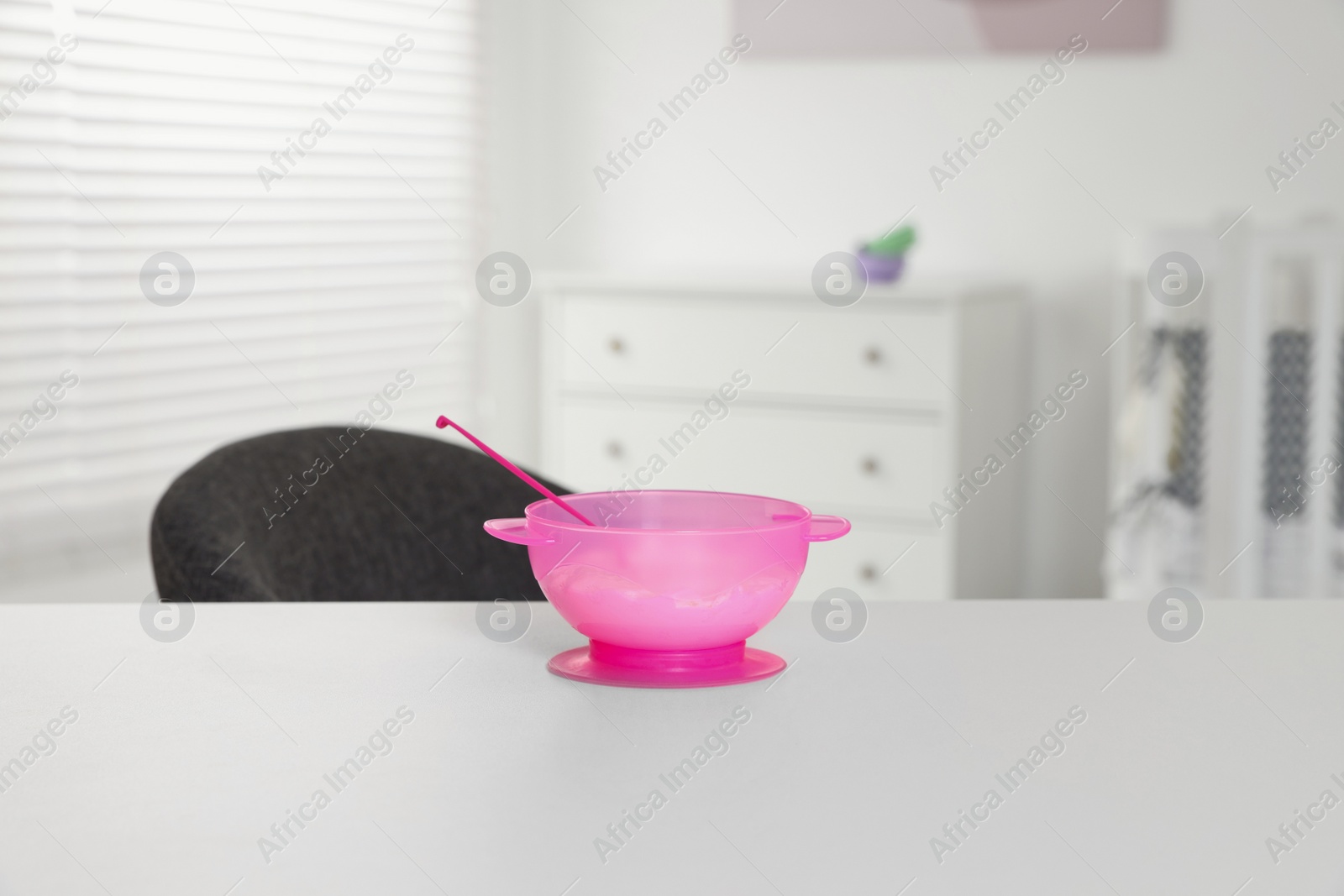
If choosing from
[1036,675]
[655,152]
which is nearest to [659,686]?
[1036,675]

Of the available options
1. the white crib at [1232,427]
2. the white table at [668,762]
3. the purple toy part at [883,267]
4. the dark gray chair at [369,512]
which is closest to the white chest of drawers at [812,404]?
the purple toy part at [883,267]

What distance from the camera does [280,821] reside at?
0.50 meters

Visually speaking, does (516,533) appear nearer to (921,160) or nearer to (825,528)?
(825,528)

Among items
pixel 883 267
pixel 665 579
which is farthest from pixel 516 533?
pixel 883 267

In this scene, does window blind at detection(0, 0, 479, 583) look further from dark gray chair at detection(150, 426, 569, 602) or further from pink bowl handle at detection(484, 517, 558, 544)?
pink bowl handle at detection(484, 517, 558, 544)

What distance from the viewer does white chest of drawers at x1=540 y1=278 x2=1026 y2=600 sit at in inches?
99.9

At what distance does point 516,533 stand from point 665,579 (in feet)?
0.32

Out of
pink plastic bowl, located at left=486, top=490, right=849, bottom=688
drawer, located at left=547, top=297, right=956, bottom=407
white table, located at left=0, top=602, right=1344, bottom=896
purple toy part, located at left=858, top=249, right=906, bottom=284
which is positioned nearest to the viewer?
white table, located at left=0, top=602, right=1344, bottom=896

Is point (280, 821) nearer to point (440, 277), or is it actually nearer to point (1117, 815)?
point (1117, 815)

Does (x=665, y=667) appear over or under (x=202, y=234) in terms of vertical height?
over

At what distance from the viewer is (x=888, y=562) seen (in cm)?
261

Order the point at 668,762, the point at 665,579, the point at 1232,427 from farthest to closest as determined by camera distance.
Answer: the point at 1232,427, the point at 665,579, the point at 668,762


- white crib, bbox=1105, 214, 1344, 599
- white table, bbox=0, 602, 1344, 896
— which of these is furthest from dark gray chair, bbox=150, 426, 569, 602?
white crib, bbox=1105, 214, 1344, 599

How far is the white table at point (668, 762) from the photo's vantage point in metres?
0.46
